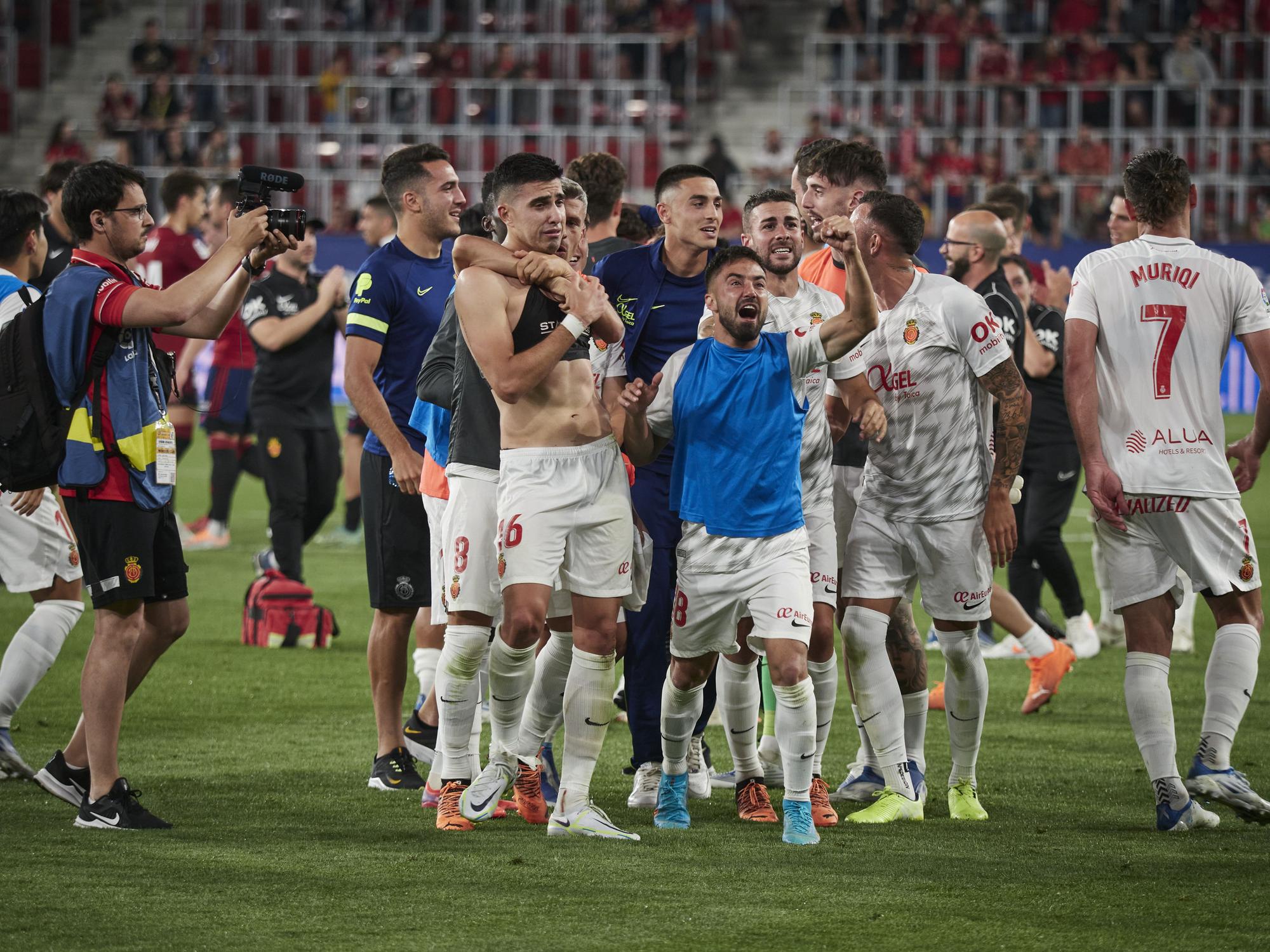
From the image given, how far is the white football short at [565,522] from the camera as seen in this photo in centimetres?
583

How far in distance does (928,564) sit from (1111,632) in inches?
186

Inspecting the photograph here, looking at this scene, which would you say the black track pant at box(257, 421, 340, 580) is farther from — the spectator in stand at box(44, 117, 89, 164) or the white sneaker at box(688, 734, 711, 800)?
the spectator in stand at box(44, 117, 89, 164)

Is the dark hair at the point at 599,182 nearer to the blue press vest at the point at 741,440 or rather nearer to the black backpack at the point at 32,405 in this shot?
the blue press vest at the point at 741,440

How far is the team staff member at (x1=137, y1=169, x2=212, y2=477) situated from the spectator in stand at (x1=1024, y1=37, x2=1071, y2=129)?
15.5m

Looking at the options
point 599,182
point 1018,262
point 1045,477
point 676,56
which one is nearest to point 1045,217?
point 676,56

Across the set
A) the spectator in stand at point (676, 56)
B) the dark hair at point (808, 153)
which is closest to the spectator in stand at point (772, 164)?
the spectator in stand at point (676, 56)

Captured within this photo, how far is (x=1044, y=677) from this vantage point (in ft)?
27.8

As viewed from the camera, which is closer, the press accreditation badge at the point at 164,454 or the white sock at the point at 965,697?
the press accreditation badge at the point at 164,454

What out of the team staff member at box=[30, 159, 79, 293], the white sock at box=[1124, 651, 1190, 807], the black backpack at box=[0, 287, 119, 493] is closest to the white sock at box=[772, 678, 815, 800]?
the white sock at box=[1124, 651, 1190, 807]

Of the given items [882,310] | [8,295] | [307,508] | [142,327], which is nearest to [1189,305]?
[882,310]

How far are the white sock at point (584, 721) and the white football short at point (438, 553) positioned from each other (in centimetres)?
59

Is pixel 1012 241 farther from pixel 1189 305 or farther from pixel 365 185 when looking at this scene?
pixel 365 185

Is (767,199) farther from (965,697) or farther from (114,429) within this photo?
(114,429)

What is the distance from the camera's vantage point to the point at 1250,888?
17.1ft
